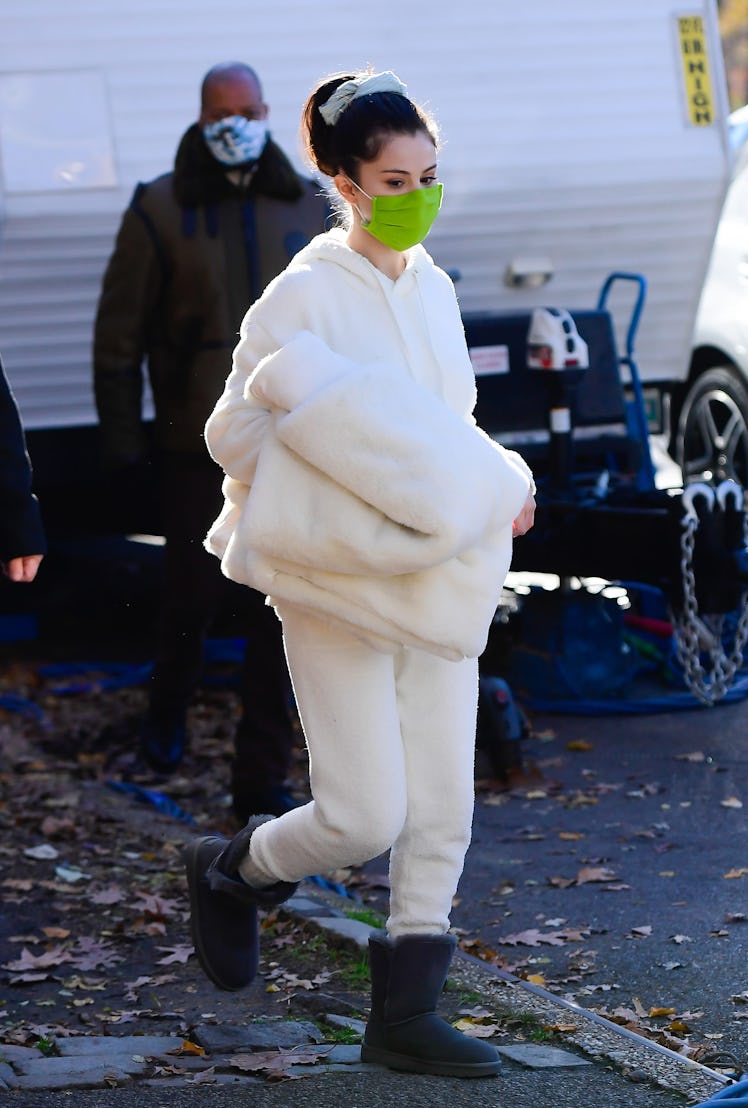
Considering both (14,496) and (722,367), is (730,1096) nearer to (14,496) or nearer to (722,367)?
(14,496)

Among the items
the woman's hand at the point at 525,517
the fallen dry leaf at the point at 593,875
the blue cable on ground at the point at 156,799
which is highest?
the woman's hand at the point at 525,517

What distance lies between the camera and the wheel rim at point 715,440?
957cm

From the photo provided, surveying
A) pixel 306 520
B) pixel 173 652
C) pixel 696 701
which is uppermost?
pixel 306 520

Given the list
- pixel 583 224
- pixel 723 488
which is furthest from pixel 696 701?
pixel 583 224

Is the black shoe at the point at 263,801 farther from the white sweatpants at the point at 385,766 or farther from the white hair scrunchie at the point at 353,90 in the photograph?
the white hair scrunchie at the point at 353,90

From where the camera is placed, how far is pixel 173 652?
705cm

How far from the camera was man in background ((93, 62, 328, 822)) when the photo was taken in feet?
21.4

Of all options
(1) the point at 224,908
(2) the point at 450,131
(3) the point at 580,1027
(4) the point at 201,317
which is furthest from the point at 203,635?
(3) the point at 580,1027

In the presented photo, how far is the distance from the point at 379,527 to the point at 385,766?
0.50 meters

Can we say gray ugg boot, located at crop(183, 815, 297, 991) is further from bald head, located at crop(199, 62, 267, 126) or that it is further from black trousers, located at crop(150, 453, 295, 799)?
bald head, located at crop(199, 62, 267, 126)

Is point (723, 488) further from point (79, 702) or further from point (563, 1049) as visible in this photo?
point (563, 1049)

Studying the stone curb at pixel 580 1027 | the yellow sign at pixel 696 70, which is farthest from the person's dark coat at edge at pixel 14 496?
the yellow sign at pixel 696 70

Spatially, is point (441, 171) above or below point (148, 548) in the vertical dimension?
above

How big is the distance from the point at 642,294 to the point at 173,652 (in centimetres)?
290
